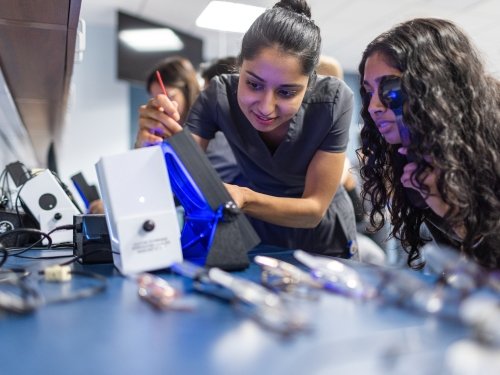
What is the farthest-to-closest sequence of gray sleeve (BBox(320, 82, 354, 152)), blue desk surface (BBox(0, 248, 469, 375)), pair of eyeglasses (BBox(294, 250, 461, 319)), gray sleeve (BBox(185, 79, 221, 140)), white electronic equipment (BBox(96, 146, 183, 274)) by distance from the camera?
1. gray sleeve (BBox(185, 79, 221, 140))
2. gray sleeve (BBox(320, 82, 354, 152))
3. white electronic equipment (BBox(96, 146, 183, 274))
4. pair of eyeglasses (BBox(294, 250, 461, 319))
5. blue desk surface (BBox(0, 248, 469, 375))

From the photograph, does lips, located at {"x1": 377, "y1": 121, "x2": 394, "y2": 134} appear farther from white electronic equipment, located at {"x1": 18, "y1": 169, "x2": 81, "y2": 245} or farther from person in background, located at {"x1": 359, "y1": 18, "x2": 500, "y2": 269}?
white electronic equipment, located at {"x1": 18, "y1": 169, "x2": 81, "y2": 245}

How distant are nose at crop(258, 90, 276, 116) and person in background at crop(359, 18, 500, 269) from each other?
0.21 m

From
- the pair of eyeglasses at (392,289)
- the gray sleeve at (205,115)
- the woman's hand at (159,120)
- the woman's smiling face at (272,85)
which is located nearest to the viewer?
the pair of eyeglasses at (392,289)

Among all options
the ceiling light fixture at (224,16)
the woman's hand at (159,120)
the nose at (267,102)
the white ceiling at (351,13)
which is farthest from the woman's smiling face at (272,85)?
the white ceiling at (351,13)

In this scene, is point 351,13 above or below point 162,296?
above

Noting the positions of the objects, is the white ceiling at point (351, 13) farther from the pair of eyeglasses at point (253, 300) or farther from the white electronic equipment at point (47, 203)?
the pair of eyeglasses at point (253, 300)

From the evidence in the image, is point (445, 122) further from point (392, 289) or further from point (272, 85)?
point (392, 289)

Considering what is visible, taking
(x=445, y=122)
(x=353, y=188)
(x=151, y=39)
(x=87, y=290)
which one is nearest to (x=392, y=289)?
(x=87, y=290)

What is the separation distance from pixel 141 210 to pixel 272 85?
1.69 ft

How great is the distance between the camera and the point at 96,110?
4.85 m

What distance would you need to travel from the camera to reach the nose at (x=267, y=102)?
1.16m

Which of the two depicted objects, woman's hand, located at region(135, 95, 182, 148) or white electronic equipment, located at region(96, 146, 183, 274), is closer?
white electronic equipment, located at region(96, 146, 183, 274)

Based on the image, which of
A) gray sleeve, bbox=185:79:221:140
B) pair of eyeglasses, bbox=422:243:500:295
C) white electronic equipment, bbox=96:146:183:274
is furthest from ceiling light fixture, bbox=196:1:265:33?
pair of eyeglasses, bbox=422:243:500:295

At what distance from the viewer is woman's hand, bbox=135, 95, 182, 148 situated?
39.6 inches
